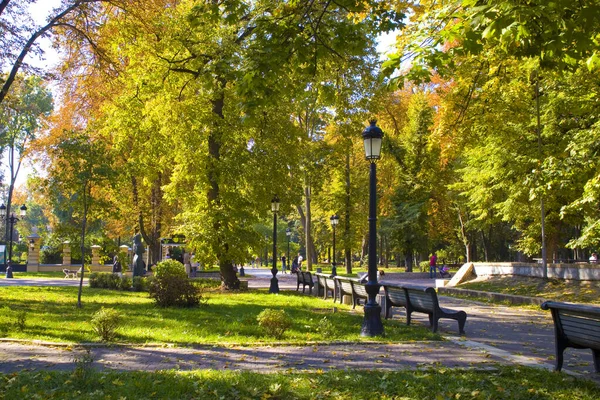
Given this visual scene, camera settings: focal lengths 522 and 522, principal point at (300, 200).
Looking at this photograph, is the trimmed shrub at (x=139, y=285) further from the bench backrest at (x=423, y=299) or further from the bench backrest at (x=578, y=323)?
the bench backrest at (x=578, y=323)

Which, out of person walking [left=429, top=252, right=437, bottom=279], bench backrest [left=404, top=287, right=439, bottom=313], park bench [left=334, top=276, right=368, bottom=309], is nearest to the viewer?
bench backrest [left=404, top=287, right=439, bottom=313]

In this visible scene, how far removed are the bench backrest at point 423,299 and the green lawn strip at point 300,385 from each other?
3412 mm

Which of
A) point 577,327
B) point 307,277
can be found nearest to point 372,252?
point 577,327

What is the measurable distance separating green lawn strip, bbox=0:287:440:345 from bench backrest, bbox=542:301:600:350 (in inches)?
115

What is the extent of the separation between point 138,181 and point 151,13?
15.4 m

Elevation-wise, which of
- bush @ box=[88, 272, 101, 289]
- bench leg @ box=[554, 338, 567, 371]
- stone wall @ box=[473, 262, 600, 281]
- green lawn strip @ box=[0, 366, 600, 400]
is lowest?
green lawn strip @ box=[0, 366, 600, 400]

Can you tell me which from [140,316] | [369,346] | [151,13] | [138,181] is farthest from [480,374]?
[138,181]

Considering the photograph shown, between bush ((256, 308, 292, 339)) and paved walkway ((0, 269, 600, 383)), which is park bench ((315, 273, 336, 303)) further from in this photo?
paved walkway ((0, 269, 600, 383))

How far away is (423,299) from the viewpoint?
10234mm

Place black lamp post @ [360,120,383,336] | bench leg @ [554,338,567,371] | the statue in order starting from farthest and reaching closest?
the statue < black lamp post @ [360,120,383,336] < bench leg @ [554,338,567,371]

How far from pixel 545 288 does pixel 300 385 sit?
14338mm

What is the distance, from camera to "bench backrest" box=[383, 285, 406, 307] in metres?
11.3

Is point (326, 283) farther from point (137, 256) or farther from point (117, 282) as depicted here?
point (137, 256)

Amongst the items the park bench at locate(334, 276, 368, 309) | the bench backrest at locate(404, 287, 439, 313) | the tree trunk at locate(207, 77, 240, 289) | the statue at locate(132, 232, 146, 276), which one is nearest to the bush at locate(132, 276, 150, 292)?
the tree trunk at locate(207, 77, 240, 289)
